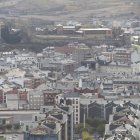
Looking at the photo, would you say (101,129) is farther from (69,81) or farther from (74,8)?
(74,8)

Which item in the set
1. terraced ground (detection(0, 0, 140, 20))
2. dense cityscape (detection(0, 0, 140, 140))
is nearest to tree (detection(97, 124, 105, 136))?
dense cityscape (detection(0, 0, 140, 140))

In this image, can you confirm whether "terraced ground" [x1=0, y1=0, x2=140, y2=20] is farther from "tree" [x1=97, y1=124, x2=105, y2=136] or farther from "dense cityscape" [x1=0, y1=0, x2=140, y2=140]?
"tree" [x1=97, y1=124, x2=105, y2=136]

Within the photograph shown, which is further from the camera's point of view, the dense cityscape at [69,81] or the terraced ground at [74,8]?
the terraced ground at [74,8]

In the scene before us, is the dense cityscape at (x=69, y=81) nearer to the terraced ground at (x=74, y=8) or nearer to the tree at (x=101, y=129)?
the tree at (x=101, y=129)

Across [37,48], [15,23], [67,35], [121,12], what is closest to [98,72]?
[37,48]

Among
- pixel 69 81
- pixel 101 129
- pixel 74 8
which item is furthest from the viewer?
pixel 74 8

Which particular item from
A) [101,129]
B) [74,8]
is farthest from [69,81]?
[74,8]

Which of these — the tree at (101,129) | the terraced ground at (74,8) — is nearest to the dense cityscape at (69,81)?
the tree at (101,129)

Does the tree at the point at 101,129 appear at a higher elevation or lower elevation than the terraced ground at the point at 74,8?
higher
